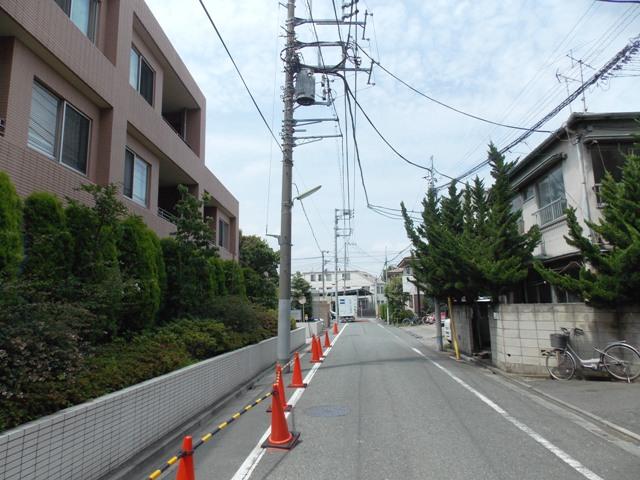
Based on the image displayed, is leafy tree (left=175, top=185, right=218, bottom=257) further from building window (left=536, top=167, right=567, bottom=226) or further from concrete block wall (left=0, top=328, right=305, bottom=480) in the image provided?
building window (left=536, top=167, right=567, bottom=226)

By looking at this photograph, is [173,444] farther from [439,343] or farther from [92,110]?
[439,343]

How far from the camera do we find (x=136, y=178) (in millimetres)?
11961

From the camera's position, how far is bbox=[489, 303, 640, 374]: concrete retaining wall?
33.3ft

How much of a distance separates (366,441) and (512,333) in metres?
6.95

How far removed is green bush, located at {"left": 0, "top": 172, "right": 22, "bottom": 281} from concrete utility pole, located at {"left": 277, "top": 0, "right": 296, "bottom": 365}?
787 centimetres

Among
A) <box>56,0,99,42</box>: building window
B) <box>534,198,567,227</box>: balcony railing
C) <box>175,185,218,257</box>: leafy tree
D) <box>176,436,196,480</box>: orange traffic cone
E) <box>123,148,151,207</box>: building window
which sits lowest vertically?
<box>176,436,196,480</box>: orange traffic cone

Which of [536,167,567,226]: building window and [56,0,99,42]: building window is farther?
[536,167,567,226]: building window

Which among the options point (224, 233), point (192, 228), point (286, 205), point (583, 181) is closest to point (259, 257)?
point (224, 233)

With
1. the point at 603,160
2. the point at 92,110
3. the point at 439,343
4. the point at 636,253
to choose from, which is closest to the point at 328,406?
the point at 636,253

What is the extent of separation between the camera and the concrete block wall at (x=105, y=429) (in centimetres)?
360

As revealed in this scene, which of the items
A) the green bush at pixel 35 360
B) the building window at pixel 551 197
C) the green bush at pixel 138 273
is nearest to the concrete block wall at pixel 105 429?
the green bush at pixel 35 360

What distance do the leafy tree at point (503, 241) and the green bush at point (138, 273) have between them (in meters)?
8.24

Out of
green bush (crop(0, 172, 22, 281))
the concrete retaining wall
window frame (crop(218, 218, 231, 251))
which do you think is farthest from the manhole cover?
window frame (crop(218, 218, 231, 251))

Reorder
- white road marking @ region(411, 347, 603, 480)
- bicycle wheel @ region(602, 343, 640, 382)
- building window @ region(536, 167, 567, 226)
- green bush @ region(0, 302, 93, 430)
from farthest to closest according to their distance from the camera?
1. building window @ region(536, 167, 567, 226)
2. bicycle wheel @ region(602, 343, 640, 382)
3. white road marking @ region(411, 347, 603, 480)
4. green bush @ region(0, 302, 93, 430)
